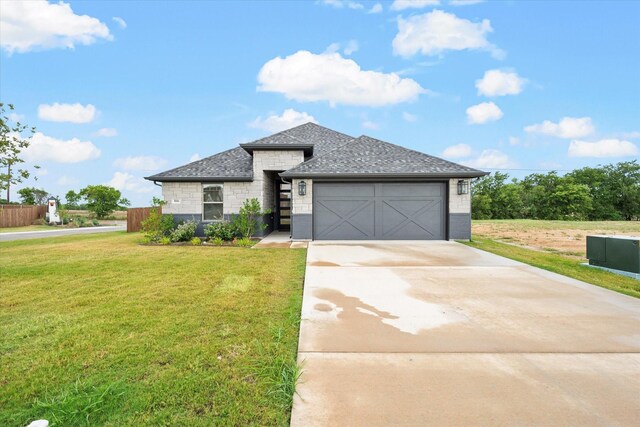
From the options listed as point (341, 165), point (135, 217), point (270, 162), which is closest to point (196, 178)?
point (270, 162)

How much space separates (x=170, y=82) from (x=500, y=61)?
1955cm

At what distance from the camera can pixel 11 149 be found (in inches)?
322

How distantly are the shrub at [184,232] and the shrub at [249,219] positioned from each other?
63.8 inches

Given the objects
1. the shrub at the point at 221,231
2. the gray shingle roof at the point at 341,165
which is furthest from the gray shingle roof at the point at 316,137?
the shrub at the point at 221,231

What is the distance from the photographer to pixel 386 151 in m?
12.8

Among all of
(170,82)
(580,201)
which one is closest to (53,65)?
(170,82)

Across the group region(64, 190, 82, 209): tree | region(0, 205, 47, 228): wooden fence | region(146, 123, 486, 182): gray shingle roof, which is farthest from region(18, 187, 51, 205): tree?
region(146, 123, 486, 182): gray shingle roof

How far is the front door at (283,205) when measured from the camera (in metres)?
15.2

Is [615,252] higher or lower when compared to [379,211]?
lower

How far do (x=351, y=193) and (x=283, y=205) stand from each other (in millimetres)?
5378

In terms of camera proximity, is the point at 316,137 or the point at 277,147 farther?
the point at 316,137

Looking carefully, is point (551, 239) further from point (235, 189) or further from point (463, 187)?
point (235, 189)

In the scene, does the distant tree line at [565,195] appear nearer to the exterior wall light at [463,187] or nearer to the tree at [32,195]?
the exterior wall light at [463,187]

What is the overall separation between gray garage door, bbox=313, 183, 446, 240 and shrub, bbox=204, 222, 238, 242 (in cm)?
327
